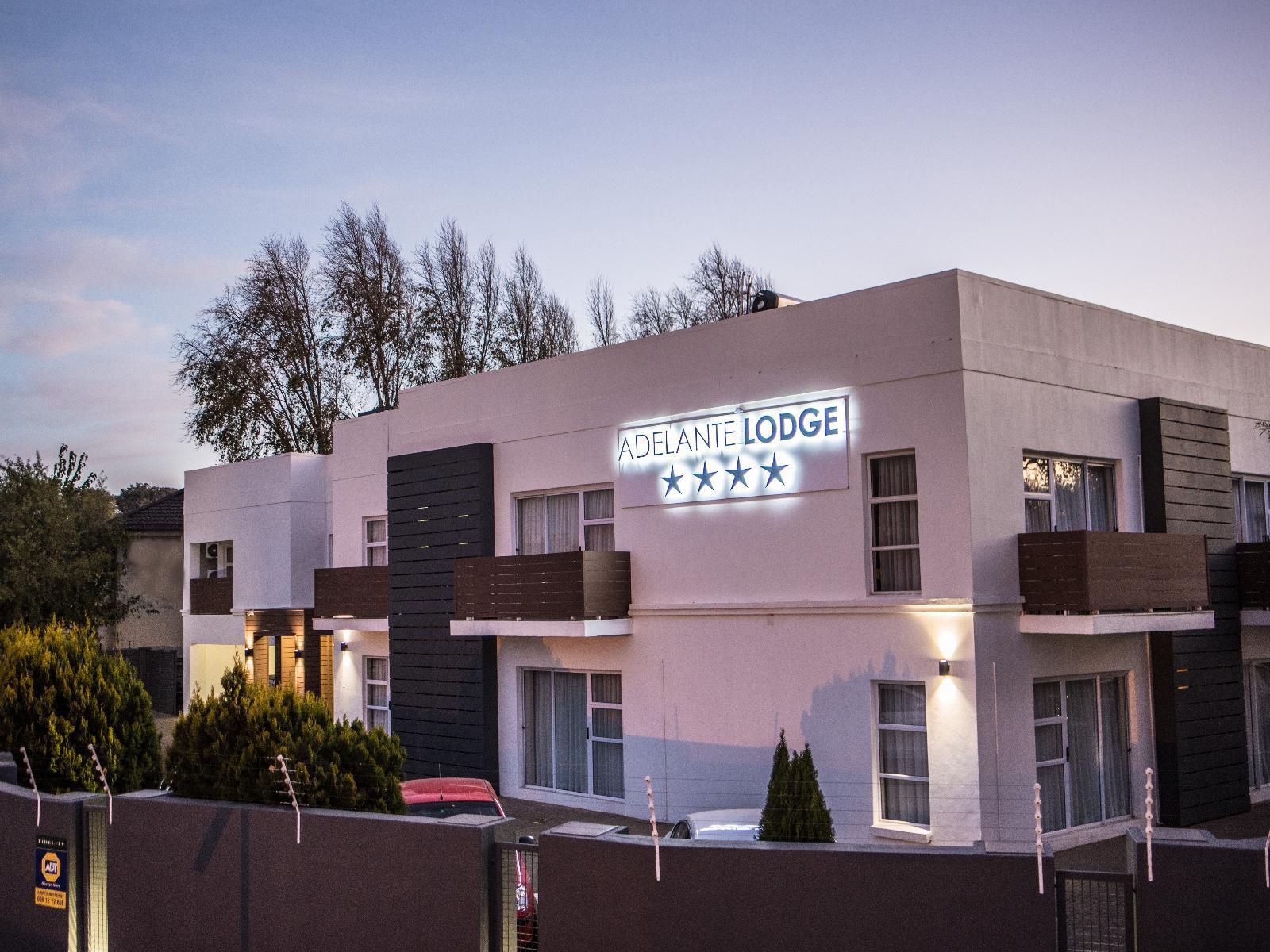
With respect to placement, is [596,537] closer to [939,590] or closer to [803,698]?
[803,698]

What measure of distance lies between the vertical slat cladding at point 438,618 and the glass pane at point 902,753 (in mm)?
7399

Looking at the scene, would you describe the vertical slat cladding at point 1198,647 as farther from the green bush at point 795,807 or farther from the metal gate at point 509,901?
the metal gate at point 509,901

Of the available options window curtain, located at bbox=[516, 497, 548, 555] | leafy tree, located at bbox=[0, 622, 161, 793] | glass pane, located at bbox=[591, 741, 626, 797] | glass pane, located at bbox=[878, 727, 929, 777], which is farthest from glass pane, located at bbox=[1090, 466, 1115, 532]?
leafy tree, located at bbox=[0, 622, 161, 793]

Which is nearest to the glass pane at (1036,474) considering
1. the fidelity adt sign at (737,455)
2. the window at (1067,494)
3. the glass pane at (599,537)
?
the window at (1067,494)

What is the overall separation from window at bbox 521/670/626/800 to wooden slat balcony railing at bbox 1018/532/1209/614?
21.2ft

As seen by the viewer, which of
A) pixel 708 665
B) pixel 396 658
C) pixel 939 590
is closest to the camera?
pixel 939 590

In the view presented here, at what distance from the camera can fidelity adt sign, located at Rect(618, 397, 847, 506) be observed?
50.5 feet

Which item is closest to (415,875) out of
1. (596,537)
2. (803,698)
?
(803,698)

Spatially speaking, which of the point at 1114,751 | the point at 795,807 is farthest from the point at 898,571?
the point at 795,807

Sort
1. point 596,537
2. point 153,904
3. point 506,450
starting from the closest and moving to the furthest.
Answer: point 153,904, point 596,537, point 506,450

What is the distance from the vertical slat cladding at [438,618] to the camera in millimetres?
20031

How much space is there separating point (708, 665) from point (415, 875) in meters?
8.26

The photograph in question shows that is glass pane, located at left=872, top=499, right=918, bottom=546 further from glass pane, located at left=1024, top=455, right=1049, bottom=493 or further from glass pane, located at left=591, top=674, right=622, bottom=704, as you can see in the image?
glass pane, located at left=591, top=674, right=622, bottom=704

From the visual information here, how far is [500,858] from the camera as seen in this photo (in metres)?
8.50
